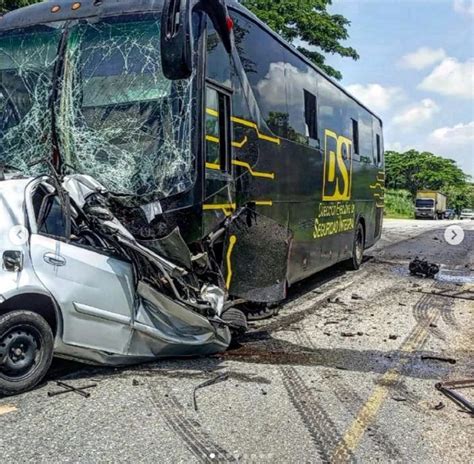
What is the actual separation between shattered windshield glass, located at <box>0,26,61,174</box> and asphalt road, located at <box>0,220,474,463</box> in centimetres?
197

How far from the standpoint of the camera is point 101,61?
5.43 meters

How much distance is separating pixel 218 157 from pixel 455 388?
2930 millimetres

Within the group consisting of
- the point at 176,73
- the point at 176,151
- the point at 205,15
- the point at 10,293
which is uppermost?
the point at 205,15

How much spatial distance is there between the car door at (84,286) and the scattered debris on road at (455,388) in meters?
2.63

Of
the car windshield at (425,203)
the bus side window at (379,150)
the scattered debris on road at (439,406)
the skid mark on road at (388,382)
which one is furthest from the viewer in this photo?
the car windshield at (425,203)

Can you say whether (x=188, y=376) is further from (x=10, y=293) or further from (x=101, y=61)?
(x=101, y=61)

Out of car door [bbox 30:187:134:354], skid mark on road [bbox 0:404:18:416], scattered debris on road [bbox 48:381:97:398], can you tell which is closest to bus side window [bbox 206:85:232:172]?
car door [bbox 30:187:134:354]

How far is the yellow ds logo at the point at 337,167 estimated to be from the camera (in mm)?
9719

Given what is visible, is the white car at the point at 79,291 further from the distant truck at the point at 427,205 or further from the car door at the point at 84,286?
the distant truck at the point at 427,205

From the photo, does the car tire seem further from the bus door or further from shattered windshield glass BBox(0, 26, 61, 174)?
the bus door

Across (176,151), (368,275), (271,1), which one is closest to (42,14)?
(176,151)

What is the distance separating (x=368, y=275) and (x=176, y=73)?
27.3 ft

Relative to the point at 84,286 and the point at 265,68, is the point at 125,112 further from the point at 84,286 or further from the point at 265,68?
the point at 265,68

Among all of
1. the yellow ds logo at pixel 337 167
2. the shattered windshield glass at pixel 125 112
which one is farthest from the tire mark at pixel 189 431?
the yellow ds logo at pixel 337 167
